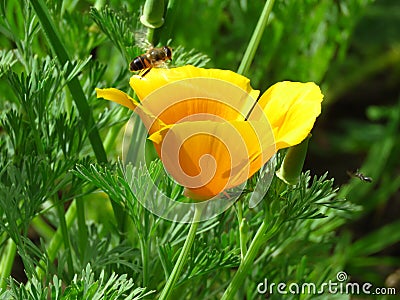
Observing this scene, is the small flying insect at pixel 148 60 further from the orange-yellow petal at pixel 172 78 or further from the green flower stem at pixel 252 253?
the green flower stem at pixel 252 253

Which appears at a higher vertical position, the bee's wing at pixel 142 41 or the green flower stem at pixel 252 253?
the bee's wing at pixel 142 41

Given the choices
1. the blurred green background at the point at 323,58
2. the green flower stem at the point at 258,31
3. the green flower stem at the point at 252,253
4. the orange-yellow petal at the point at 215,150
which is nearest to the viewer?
the orange-yellow petal at the point at 215,150

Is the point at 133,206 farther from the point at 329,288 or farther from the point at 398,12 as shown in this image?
the point at 398,12

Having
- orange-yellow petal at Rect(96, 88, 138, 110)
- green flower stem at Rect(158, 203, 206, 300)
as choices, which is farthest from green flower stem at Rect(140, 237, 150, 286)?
orange-yellow petal at Rect(96, 88, 138, 110)

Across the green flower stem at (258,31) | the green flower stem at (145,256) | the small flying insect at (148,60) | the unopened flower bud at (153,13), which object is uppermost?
the unopened flower bud at (153,13)

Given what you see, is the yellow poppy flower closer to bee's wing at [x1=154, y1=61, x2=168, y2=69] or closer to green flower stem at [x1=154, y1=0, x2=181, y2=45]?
bee's wing at [x1=154, y1=61, x2=168, y2=69]

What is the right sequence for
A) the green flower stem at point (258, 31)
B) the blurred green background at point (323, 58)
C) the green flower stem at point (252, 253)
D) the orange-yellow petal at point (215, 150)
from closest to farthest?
the orange-yellow petal at point (215, 150) < the green flower stem at point (252, 253) < the green flower stem at point (258, 31) < the blurred green background at point (323, 58)

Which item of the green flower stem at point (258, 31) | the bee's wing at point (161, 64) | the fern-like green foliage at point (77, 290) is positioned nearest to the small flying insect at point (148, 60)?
the bee's wing at point (161, 64)
